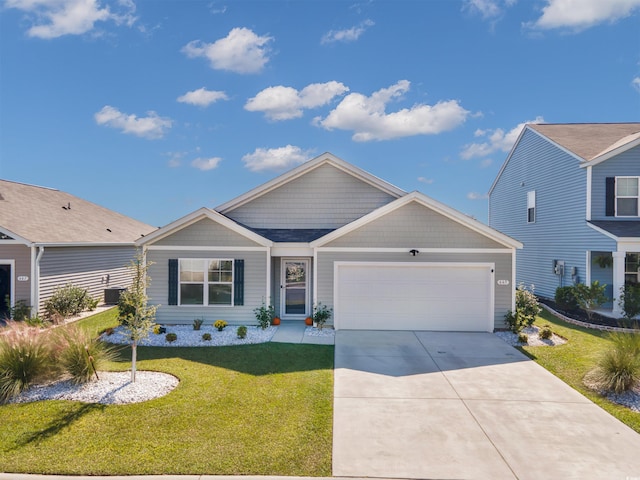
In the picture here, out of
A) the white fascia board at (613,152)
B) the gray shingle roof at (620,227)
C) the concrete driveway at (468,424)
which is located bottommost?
the concrete driveway at (468,424)

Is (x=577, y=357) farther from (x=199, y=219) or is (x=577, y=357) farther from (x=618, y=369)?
(x=199, y=219)

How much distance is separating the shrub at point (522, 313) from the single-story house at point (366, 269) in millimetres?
343

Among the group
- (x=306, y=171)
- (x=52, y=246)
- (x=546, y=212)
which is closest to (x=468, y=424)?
(x=306, y=171)

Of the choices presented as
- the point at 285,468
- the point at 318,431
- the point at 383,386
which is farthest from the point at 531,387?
the point at 285,468

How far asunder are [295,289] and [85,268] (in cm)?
917

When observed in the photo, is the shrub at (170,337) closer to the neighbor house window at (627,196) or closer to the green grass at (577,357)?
the green grass at (577,357)

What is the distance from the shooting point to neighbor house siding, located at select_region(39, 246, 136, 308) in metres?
13.5

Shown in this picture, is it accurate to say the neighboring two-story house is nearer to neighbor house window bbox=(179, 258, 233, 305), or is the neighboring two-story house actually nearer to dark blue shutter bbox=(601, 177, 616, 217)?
dark blue shutter bbox=(601, 177, 616, 217)

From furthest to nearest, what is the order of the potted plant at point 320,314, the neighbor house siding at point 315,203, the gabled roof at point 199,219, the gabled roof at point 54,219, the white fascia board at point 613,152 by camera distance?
the neighbor house siding at point 315,203
the white fascia board at point 613,152
the gabled roof at point 54,219
the gabled roof at point 199,219
the potted plant at point 320,314

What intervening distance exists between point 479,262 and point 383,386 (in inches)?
247

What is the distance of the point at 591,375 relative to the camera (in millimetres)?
7551

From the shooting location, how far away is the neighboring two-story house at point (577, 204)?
562 inches

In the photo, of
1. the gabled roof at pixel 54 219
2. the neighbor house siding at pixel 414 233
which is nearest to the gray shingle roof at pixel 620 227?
the neighbor house siding at pixel 414 233

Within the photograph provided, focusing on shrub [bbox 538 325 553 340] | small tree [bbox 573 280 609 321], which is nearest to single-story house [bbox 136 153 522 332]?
shrub [bbox 538 325 553 340]
